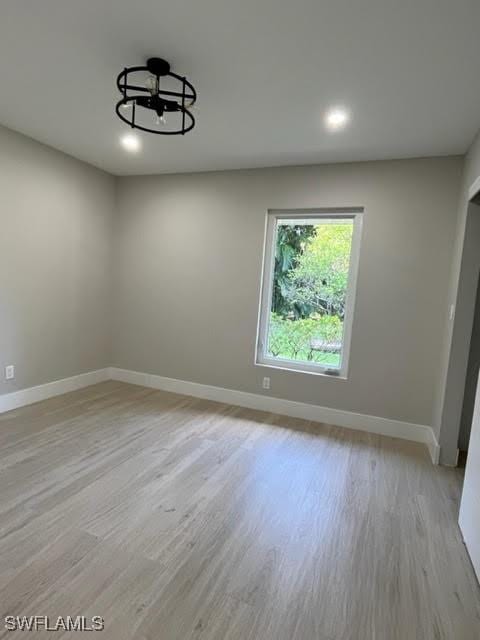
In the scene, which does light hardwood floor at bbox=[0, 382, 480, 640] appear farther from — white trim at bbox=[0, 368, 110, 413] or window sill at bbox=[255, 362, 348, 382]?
window sill at bbox=[255, 362, 348, 382]

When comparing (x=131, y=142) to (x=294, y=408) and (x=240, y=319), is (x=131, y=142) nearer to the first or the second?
(x=240, y=319)

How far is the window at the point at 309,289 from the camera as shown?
354cm

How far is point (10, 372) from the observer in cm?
339

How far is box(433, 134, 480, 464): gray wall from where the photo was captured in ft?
8.71

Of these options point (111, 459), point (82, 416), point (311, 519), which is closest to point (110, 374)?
point (82, 416)

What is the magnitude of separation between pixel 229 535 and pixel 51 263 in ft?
10.5

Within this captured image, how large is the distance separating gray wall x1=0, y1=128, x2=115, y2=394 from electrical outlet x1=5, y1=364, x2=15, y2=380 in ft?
0.14

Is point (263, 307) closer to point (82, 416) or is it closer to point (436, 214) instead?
point (436, 214)

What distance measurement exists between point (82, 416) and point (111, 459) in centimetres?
95

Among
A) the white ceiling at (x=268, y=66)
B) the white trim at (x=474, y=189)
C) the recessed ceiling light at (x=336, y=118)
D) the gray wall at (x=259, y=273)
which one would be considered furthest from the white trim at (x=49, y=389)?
the white trim at (x=474, y=189)

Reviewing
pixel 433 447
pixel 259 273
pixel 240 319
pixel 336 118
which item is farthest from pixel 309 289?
pixel 433 447

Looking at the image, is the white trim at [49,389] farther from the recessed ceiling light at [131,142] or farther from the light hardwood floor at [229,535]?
the recessed ceiling light at [131,142]

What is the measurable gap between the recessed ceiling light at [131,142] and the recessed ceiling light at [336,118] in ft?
5.46

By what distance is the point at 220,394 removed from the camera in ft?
13.1
